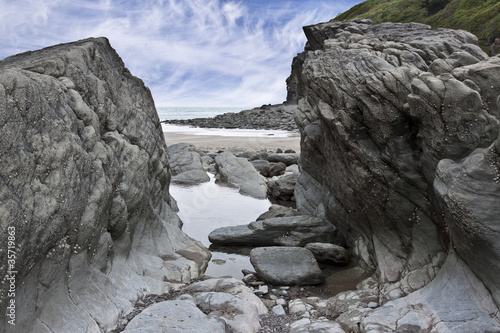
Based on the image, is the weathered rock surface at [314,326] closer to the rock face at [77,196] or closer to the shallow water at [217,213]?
the rock face at [77,196]

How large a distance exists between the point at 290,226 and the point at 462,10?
53955 millimetres

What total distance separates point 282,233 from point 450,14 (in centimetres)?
5562

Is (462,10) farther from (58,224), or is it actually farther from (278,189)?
(58,224)

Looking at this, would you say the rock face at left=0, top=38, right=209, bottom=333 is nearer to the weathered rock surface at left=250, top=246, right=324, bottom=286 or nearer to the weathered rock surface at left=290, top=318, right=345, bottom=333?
the weathered rock surface at left=250, top=246, right=324, bottom=286

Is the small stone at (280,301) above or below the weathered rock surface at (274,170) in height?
below

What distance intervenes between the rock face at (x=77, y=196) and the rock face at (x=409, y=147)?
4855 millimetres

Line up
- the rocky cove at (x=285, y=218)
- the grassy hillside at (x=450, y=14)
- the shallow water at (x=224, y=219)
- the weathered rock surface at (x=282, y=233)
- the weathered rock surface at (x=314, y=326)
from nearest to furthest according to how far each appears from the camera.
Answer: the rocky cove at (x=285, y=218) < the weathered rock surface at (x=314, y=326) < the shallow water at (x=224, y=219) < the weathered rock surface at (x=282, y=233) < the grassy hillside at (x=450, y=14)

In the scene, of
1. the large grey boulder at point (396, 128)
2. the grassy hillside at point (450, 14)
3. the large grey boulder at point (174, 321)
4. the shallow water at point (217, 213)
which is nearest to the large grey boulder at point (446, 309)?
the large grey boulder at point (396, 128)

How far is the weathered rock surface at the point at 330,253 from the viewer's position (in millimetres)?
11758

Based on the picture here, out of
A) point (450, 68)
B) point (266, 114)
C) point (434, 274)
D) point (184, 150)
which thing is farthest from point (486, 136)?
point (266, 114)

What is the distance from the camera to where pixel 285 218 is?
45.1ft

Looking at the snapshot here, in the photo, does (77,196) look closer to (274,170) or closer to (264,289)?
(264,289)

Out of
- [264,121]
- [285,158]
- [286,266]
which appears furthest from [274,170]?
[264,121]

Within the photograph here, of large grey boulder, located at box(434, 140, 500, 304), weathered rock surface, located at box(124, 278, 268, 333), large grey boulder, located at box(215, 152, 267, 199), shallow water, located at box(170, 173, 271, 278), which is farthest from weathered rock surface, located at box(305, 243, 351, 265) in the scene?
large grey boulder, located at box(215, 152, 267, 199)
